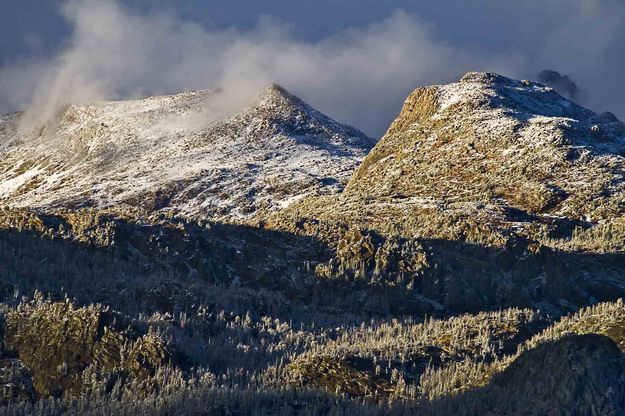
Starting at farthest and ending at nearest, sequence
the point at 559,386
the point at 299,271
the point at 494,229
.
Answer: the point at 494,229 < the point at 299,271 < the point at 559,386

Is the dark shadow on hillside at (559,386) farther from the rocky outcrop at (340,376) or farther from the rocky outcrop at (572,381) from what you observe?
the rocky outcrop at (340,376)

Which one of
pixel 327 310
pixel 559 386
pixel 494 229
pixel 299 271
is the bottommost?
pixel 559 386

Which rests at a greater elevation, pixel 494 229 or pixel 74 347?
pixel 494 229

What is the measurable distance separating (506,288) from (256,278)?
35.8 meters

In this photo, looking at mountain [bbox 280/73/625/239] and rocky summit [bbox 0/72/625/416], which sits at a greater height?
mountain [bbox 280/73/625/239]

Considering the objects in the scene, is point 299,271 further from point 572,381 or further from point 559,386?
point 572,381

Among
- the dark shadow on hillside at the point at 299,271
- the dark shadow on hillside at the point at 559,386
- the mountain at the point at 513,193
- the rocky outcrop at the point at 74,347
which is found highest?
the mountain at the point at 513,193

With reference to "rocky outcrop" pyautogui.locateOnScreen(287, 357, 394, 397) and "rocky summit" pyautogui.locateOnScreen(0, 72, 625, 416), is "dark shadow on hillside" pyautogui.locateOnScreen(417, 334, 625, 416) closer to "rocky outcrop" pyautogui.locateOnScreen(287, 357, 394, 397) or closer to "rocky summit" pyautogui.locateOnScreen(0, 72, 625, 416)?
"rocky summit" pyautogui.locateOnScreen(0, 72, 625, 416)

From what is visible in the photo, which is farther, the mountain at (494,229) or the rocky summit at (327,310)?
the mountain at (494,229)

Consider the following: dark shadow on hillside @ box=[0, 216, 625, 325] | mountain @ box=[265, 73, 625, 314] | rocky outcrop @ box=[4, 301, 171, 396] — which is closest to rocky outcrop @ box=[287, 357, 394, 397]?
rocky outcrop @ box=[4, 301, 171, 396]

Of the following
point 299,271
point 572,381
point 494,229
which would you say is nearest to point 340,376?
point 572,381

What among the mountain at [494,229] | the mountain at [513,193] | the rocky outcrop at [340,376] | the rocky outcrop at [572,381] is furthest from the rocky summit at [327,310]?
the mountain at [513,193]

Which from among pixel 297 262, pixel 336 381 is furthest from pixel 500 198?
pixel 336 381

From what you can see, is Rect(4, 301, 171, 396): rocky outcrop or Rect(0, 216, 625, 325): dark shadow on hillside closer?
Rect(4, 301, 171, 396): rocky outcrop
